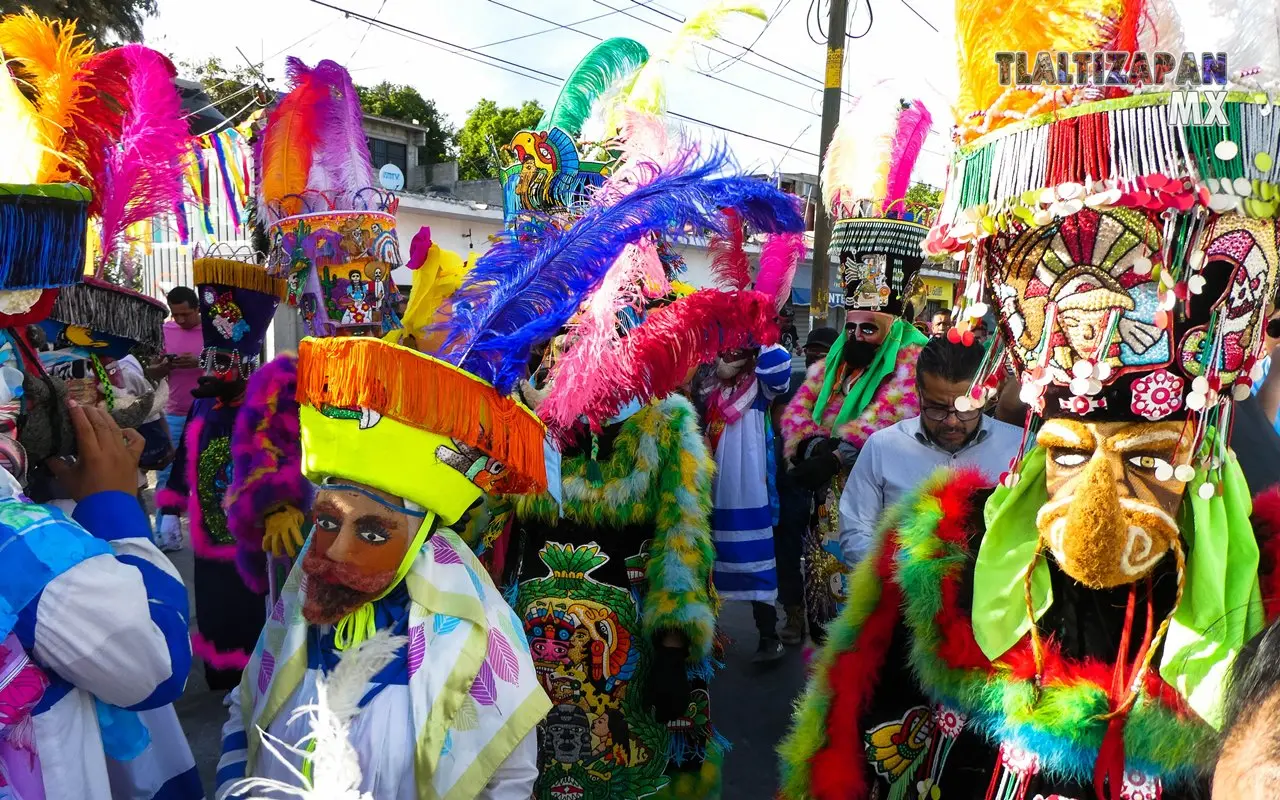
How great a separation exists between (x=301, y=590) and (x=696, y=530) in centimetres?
119

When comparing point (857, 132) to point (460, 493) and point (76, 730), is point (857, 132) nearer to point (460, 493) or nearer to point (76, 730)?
point (460, 493)

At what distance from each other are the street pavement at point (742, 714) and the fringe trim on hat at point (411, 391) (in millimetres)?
2336

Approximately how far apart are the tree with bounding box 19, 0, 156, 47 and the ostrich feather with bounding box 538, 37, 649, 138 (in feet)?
15.7

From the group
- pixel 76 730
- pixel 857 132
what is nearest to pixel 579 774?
pixel 76 730

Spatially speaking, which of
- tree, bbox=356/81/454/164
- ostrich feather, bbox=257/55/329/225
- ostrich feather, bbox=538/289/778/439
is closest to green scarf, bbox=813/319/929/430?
ostrich feather, bbox=538/289/778/439

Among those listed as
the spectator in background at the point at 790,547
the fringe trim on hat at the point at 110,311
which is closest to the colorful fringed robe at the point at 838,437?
the spectator in background at the point at 790,547

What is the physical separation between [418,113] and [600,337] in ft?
96.2

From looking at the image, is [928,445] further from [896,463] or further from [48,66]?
[48,66]

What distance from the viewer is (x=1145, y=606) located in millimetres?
1428

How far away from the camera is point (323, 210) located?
423 centimetres

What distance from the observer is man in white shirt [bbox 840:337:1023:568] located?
2.81 m

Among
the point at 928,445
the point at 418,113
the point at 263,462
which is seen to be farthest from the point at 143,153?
the point at 418,113

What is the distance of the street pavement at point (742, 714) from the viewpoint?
360 cm

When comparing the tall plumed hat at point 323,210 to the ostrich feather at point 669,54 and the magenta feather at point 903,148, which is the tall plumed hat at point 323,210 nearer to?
the ostrich feather at point 669,54
